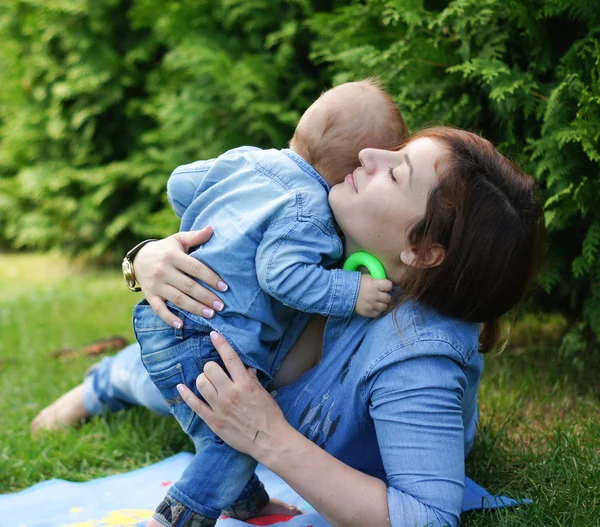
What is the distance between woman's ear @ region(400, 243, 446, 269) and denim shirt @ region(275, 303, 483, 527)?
11 centimetres

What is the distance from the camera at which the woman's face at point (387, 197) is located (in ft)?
6.27

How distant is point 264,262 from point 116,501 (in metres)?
1.13

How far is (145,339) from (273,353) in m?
0.38

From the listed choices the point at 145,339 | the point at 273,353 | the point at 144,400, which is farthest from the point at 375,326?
the point at 144,400

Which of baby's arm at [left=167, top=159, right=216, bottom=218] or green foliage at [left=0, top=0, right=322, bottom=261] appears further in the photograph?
green foliage at [left=0, top=0, right=322, bottom=261]

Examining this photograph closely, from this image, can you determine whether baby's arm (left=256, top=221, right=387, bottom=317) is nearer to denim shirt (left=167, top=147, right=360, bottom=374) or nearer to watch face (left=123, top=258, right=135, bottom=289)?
denim shirt (left=167, top=147, right=360, bottom=374)

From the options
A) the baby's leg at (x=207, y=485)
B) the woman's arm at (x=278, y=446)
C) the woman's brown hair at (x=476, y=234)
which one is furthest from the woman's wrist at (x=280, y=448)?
the woman's brown hair at (x=476, y=234)

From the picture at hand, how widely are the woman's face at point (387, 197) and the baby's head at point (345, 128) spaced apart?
3.4 inches

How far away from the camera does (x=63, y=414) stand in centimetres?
312

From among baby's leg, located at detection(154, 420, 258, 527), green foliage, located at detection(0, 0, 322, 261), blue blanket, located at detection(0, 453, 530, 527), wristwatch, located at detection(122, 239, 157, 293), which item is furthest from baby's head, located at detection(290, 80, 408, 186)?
green foliage, located at detection(0, 0, 322, 261)

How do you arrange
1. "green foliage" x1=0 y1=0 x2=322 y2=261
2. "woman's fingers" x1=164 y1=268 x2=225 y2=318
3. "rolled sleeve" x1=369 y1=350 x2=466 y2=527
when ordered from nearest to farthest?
"rolled sleeve" x1=369 y1=350 x2=466 y2=527 < "woman's fingers" x1=164 y1=268 x2=225 y2=318 < "green foliage" x1=0 y1=0 x2=322 y2=261

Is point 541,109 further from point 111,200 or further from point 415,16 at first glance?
point 111,200

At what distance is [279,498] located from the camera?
254cm

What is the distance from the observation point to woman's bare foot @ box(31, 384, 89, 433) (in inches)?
121
